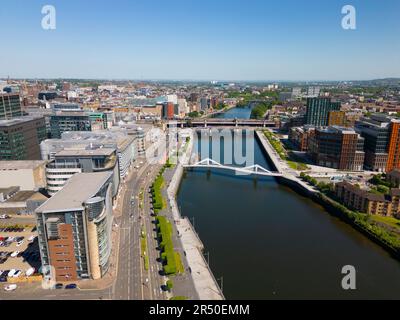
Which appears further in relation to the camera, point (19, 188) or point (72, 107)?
point (72, 107)

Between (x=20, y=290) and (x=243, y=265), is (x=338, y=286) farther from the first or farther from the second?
(x=20, y=290)

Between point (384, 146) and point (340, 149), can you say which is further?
point (340, 149)

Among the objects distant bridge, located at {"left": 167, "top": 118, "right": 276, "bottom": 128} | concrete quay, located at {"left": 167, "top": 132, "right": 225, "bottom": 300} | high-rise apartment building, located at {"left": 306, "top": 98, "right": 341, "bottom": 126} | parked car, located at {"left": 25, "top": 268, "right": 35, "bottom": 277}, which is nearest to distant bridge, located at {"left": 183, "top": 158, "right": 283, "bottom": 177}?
concrete quay, located at {"left": 167, "top": 132, "right": 225, "bottom": 300}

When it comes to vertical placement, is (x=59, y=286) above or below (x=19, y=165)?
below

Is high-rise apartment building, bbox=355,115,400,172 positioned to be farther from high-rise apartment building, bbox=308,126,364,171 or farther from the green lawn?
the green lawn

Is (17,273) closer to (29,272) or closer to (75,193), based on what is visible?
(29,272)

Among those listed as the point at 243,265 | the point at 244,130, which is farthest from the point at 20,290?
the point at 244,130

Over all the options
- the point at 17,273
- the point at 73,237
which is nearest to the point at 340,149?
the point at 73,237
